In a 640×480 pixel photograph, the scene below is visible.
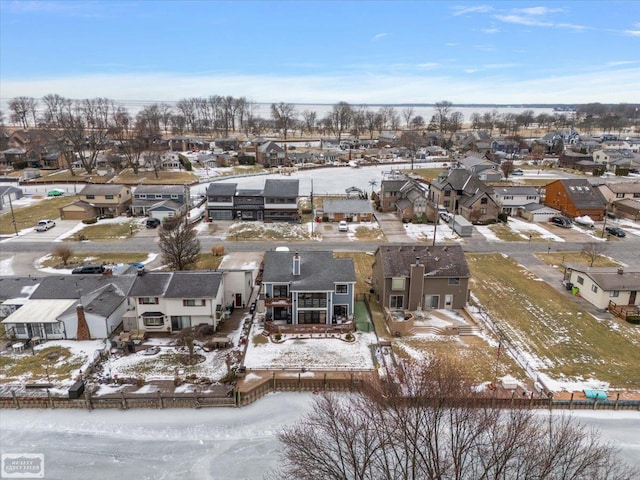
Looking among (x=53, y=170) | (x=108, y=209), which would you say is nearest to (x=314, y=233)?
(x=108, y=209)

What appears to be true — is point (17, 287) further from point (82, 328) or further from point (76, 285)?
point (82, 328)

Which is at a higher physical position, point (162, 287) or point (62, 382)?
point (162, 287)

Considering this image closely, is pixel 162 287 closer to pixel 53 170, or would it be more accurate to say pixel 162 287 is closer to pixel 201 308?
pixel 201 308

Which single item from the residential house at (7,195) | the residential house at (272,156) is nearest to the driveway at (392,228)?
the residential house at (272,156)

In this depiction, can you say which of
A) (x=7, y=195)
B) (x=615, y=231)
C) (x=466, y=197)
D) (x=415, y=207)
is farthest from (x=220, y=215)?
(x=615, y=231)

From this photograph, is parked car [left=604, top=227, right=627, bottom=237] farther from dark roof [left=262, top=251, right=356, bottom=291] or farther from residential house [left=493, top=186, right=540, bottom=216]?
dark roof [left=262, top=251, right=356, bottom=291]

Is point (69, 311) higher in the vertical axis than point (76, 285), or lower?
lower

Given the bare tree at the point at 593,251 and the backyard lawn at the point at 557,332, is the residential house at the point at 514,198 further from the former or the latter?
the backyard lawn at the point at 557,332
